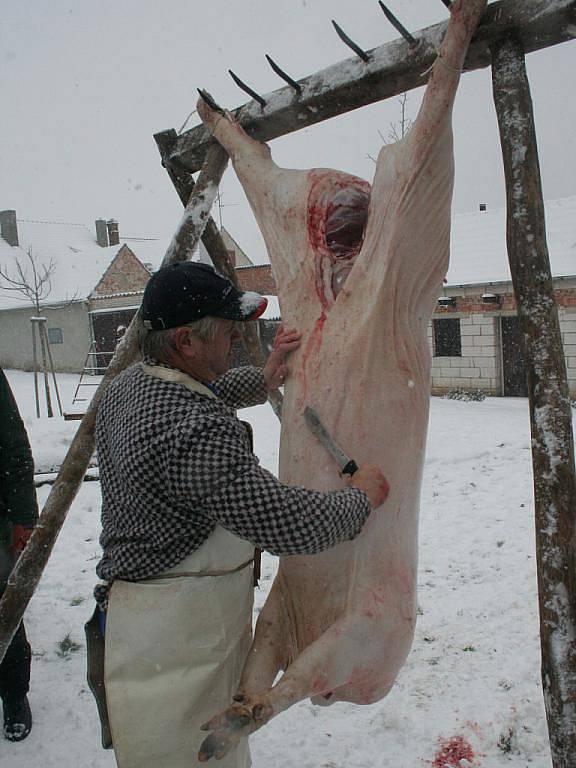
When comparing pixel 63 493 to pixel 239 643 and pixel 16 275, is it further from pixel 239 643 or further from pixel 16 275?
pixel 16 275

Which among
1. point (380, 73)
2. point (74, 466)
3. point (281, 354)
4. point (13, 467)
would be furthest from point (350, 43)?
point (13, 467)

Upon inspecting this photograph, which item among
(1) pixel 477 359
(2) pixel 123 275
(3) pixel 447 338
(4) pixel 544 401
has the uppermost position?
(2) pixel 123 275

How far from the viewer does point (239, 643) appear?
1851mm

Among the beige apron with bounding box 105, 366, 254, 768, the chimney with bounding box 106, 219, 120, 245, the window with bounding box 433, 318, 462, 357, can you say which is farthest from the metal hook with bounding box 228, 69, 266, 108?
the chimney with bounding box 106, 219, 120, 245

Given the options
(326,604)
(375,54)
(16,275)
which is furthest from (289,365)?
(16,275)

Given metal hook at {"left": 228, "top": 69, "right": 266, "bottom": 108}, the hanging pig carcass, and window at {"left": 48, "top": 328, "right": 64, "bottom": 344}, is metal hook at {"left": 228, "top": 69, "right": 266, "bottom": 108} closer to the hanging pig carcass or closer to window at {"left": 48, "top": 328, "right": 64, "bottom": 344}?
the hanging pig carcass

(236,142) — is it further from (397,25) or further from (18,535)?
(18,535)

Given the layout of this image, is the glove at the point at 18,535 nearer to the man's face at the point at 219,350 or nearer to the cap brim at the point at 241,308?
the man's face at the point at 219,350

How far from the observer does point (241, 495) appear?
147 cm

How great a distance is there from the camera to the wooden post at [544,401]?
173 centimetres

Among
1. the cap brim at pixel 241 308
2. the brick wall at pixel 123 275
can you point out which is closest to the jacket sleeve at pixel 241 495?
the cap brim at pixel 241 308

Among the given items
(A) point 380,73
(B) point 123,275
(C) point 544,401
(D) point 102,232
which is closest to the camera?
(C) point 544,401

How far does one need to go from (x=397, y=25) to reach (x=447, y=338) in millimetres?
11504

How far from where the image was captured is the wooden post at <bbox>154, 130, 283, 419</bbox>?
113 inches
